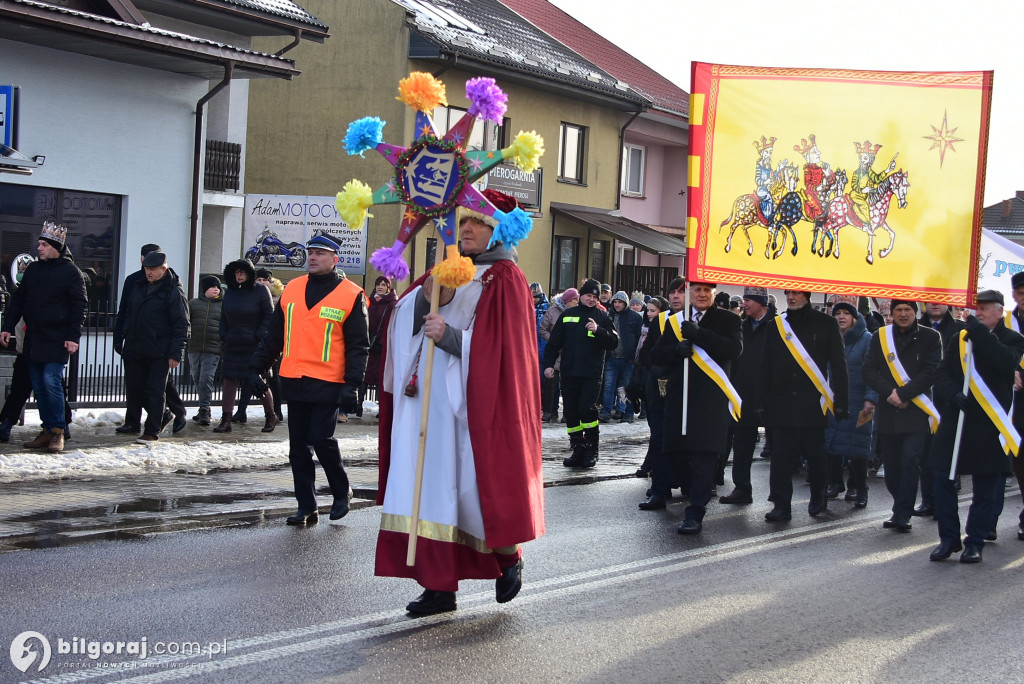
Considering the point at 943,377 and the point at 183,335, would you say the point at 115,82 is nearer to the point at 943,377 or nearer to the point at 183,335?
the point at 183,335

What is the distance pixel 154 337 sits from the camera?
12.4 meters

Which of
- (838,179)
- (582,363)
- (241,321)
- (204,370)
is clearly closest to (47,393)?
(241,321)

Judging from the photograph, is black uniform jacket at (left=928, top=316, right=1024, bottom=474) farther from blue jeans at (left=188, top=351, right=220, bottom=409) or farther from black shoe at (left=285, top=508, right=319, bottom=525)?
blue jeans at (left=188, top=351, right=220, bottom=409)

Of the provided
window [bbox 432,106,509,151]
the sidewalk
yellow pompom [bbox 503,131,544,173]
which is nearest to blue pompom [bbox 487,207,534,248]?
yellow pompom [bbox 503,131,544,173]

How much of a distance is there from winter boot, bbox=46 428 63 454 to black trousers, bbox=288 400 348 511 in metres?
3.76

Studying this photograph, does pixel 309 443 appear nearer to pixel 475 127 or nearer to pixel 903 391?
pixel 903 391

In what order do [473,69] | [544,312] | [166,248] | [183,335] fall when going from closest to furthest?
[183,335]
[544,312]
[166,248]
[473,69]

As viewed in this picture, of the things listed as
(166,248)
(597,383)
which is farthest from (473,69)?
(597,383)

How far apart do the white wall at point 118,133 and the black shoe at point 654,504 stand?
11585mm

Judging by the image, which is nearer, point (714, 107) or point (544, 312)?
point (714, 107)

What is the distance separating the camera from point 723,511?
423 inches

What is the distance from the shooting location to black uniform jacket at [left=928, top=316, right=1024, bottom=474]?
874 centimetres

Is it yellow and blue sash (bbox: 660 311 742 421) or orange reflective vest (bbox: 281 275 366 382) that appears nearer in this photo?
orange reflective vest (bbox: 281 275 366 382)

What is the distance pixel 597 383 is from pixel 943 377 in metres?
4.60
